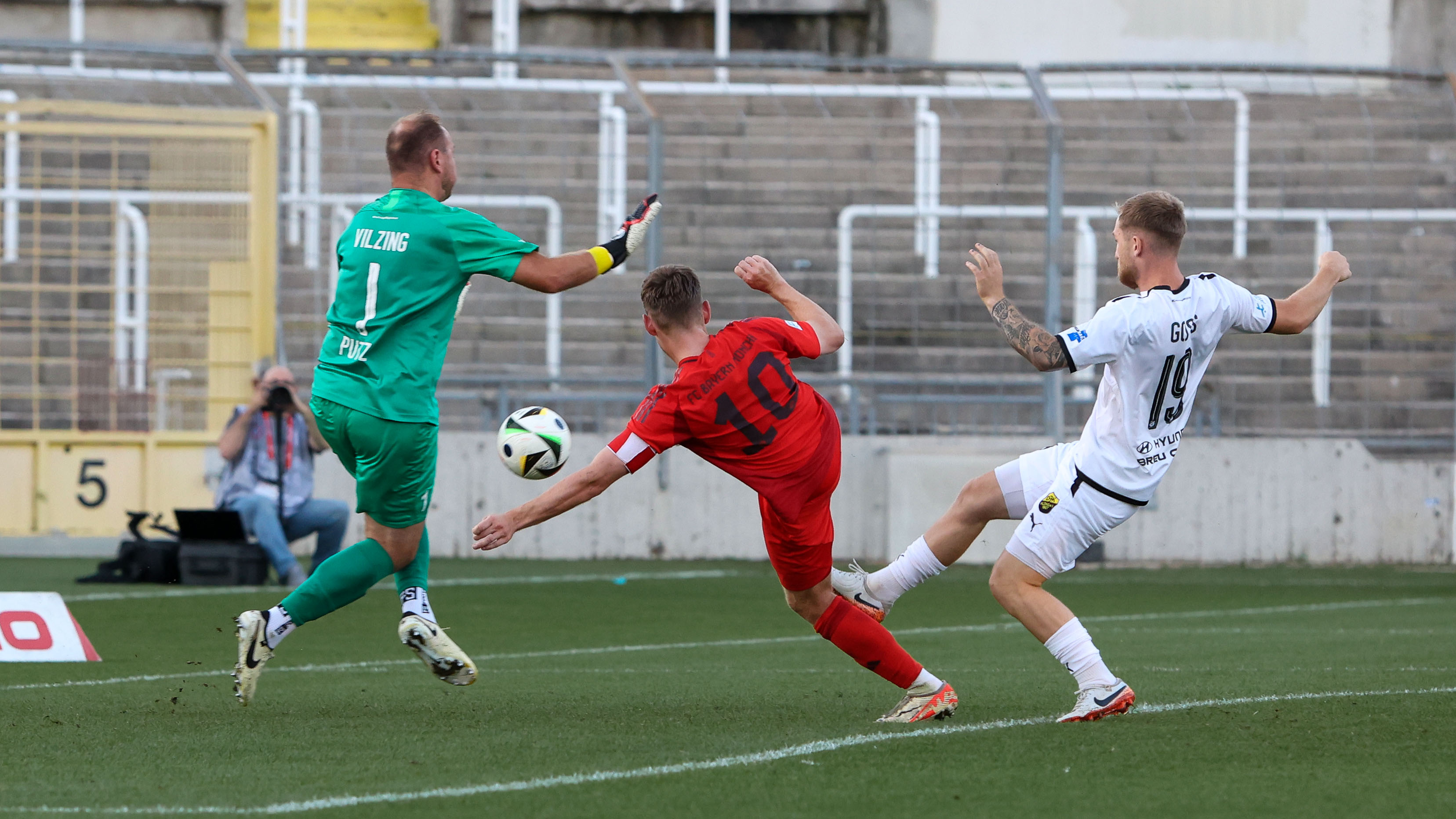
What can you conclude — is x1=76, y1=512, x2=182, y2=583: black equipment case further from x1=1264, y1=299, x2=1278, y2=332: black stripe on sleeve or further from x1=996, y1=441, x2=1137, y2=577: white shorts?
x1=1264, y1=299, x2=1278, y2=332: black stripe on sleeve

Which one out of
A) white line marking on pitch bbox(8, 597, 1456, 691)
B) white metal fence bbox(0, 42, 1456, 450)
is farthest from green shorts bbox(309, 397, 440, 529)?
white metal fence bbox(0, 42, 1456, 450)

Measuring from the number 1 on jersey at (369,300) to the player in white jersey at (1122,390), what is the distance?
1927 millimetres

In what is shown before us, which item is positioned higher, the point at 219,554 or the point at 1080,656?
the point at 1080,656

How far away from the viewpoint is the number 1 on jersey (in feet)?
19.1

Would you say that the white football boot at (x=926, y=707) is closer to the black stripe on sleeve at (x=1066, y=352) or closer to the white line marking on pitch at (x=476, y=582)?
the black stripe on sleeve at (x=1066, y=352)

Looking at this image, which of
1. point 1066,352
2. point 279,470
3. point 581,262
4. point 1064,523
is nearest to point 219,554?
point 279,470

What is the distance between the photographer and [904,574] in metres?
6.06

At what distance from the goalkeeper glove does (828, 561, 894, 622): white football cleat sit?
126 cm

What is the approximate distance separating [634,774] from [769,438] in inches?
53.9

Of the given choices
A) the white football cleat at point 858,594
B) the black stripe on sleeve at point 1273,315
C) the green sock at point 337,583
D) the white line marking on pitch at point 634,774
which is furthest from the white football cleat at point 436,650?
the black stripe on sleeve at point 1273,315

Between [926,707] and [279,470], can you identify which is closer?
[926,707]

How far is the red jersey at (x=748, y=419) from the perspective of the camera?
5590 millimetres

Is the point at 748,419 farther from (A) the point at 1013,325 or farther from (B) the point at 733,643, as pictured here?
(B) the point at 733,643

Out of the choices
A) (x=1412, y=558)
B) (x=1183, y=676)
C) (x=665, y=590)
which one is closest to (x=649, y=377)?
(x=665, y=590)
